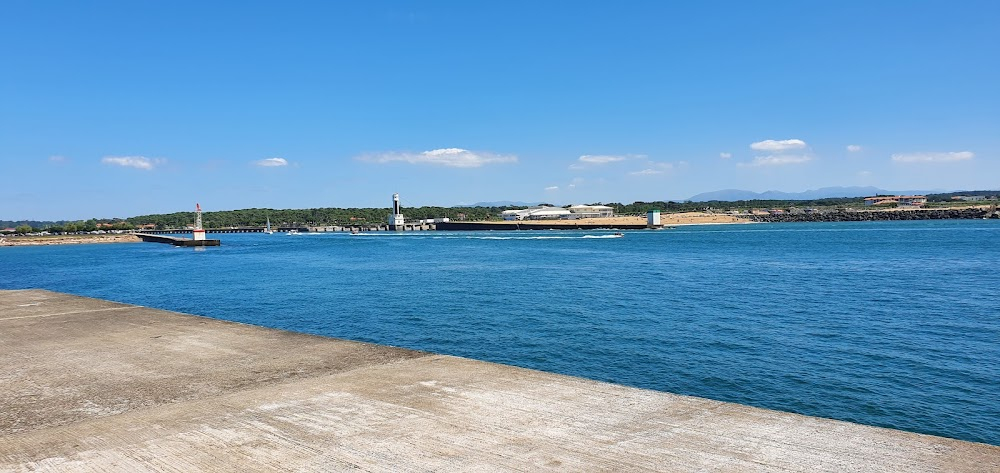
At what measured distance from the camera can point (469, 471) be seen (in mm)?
6391

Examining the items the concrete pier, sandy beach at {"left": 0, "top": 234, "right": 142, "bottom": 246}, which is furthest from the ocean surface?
sandy beach at {"left": 0, "top": 234, "right": 142, "bottom": 246}

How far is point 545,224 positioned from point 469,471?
7432 inches

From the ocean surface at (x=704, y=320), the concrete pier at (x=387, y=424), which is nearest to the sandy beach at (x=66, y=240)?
the ocean surface at (x=704, y=320)

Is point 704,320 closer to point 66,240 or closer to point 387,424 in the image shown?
point 387,424

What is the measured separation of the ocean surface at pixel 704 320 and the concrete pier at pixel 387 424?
702 centimetres

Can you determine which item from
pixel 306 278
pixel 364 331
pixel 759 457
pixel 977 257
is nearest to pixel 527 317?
pixel 364 331

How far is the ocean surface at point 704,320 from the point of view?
1548cm

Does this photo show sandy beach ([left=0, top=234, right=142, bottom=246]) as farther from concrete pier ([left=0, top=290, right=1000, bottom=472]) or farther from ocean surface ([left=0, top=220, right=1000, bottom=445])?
concrete pier ([left=0, top=290, right=1000, bottom=472])

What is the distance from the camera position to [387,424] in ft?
25.8

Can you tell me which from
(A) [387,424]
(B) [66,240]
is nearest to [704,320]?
(A) [387,424]

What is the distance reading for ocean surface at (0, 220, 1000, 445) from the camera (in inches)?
609

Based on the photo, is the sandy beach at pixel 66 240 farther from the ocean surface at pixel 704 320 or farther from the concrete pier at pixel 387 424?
the concrete pier at pixel 387 424

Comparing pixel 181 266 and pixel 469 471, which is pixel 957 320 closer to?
pixel 469 471

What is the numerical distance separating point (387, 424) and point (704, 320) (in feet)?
66.7
